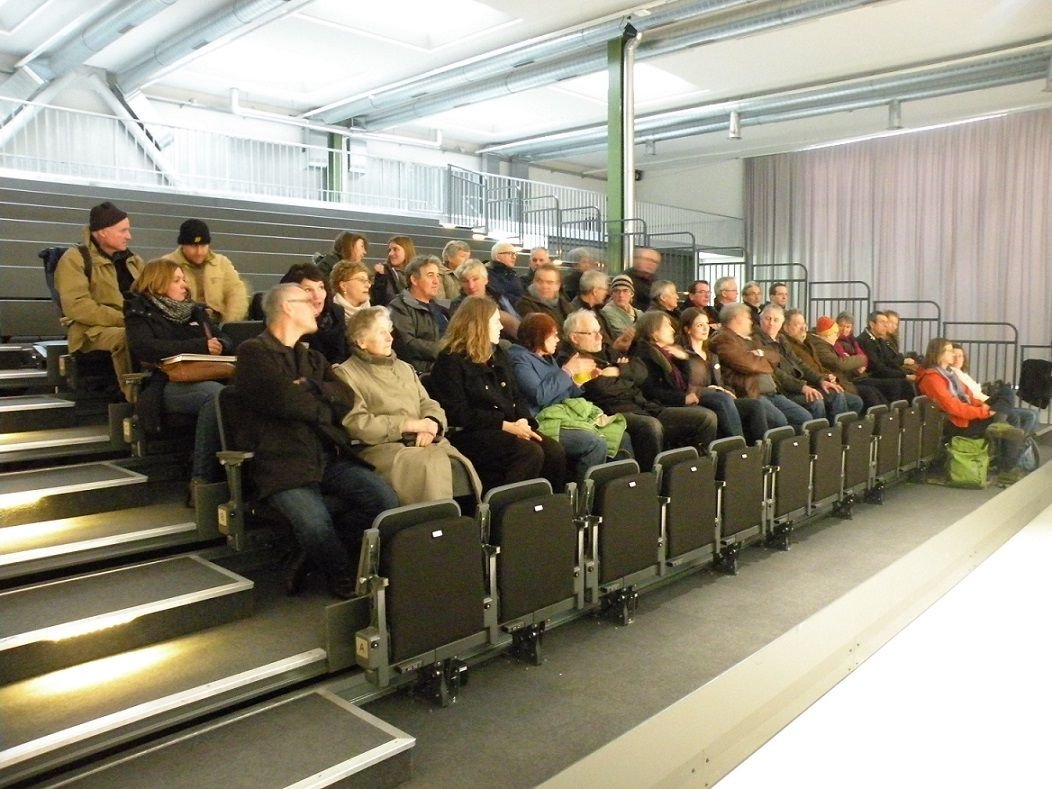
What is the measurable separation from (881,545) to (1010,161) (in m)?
8.13

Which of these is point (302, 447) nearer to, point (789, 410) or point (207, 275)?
point (207, 275)

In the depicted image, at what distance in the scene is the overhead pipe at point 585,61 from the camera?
6.39 metres

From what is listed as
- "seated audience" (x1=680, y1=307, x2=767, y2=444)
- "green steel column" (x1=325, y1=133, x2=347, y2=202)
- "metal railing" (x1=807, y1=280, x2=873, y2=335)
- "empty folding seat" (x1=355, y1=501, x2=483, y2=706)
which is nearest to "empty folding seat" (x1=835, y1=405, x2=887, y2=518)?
"seated audience" (x1=680, y1=307, x2=767, y2=444)

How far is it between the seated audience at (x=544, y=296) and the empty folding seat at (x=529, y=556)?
1988 mm

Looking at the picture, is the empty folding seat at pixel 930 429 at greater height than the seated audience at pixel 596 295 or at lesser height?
lesser

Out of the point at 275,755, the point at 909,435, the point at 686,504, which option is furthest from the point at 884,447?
the point at 275,755

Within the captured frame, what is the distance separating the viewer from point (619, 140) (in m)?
7.84

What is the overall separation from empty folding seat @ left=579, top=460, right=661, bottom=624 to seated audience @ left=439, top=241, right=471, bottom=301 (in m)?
2.12

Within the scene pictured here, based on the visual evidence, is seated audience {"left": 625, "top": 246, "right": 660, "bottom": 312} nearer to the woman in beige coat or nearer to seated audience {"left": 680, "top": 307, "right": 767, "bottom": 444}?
seated audience {"left": 680, "top": 307, "right": 767, "bottom": 444}

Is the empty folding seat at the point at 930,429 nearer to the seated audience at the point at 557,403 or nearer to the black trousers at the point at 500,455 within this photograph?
the seated audience at the point at 557,403

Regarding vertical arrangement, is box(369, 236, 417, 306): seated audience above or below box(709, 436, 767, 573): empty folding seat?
above

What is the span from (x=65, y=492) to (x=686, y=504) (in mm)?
2305

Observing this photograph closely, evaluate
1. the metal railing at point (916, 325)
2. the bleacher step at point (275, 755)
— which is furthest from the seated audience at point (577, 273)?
the metal railing at point (916, 325)

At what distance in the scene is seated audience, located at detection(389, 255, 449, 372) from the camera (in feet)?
12.1
